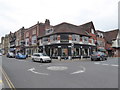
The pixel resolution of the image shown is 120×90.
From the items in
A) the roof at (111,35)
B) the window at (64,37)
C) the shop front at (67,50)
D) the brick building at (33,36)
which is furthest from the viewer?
the roof at (111,35)

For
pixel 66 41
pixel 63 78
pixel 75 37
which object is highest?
pixel 75 37

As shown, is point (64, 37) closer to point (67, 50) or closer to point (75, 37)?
point (75, 37)

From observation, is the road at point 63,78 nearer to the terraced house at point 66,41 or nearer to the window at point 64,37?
the terraced house at point 66,41

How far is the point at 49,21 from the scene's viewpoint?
35094mm

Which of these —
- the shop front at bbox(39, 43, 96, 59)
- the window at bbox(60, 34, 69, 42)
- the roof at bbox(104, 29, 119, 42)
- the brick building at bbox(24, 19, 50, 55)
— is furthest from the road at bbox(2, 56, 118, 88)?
the roof at bbox(104, 29, 119, 42)

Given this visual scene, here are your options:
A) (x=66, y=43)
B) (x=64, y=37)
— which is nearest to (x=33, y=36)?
(x=64, y=37)

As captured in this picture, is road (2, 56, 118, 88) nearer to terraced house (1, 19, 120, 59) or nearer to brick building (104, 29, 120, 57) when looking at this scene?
terraced house (1, 19, 120, 59)

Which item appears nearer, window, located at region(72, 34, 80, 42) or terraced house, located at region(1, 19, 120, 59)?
terraced house, located at region(1, 19, 120, 59)

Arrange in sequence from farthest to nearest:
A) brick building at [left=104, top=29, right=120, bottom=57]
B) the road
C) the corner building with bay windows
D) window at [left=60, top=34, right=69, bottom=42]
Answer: brick building at [left=104, top=29, right=120, bottom=57]
window at [left=60, top=34, right=69, bottom=42]
the corner building with bay windows
the road

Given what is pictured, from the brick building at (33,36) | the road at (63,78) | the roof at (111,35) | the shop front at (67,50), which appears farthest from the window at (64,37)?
the roof at (111,35)

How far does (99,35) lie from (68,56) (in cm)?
2073

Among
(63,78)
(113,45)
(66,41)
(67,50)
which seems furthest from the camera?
(113,45)

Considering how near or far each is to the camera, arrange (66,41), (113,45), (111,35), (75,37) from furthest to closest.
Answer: (111,35) < (113,45) < (75,37) < (66,41)

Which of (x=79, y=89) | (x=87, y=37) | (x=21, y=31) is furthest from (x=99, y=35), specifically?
(x=79, y=89)
